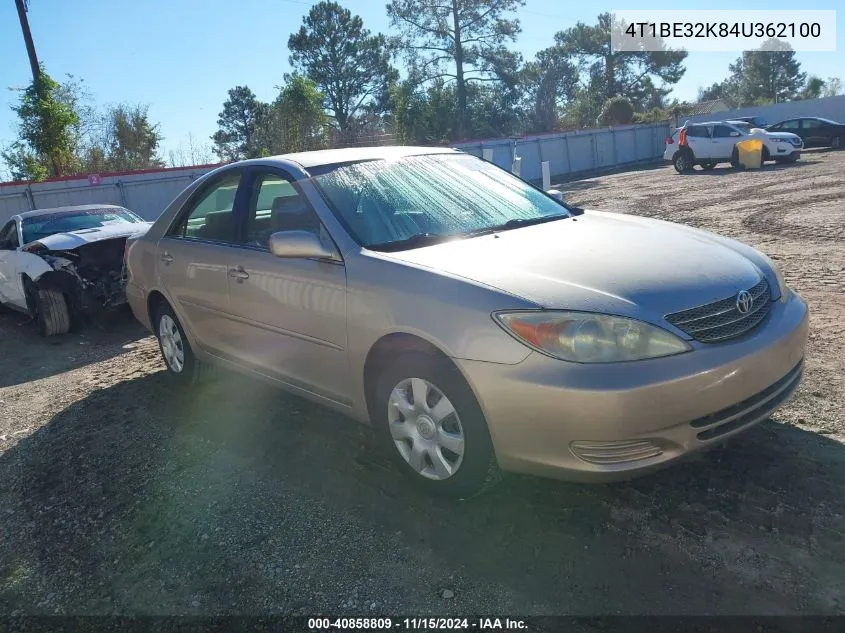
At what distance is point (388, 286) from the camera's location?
2.95 meters

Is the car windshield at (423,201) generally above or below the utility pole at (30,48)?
below

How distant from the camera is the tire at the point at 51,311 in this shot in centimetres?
715

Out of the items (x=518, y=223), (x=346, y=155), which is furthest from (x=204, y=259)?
(x=518, y=223)

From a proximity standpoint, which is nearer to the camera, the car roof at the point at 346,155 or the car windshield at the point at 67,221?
the car roof at the point at 346,155

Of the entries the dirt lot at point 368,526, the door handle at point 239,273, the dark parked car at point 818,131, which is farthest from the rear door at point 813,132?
the door handle at point 239,273

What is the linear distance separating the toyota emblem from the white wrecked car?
230 inches

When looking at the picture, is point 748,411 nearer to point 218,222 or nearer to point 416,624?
point 416,624

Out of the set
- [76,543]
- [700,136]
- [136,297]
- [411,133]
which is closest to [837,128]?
[700,136]

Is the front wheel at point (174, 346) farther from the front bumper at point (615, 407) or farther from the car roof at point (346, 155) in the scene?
the front bumper at point (615, 407)

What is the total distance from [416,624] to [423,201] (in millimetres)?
2145

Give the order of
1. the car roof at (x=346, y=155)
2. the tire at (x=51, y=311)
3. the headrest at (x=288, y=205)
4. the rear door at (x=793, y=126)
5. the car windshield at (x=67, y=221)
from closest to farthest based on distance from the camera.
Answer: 1. the headrest at (x=288, y=205)
2. the car roof at (x=346, y=155)
3. the tire at (x=51, y=311)
4. the car windshield at (x=67, y=221)
5. the rear door at (x=793, y=126)

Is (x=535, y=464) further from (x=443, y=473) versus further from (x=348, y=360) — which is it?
(x=348, y=360)

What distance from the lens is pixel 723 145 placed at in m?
21.1

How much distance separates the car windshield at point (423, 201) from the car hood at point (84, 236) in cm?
423
